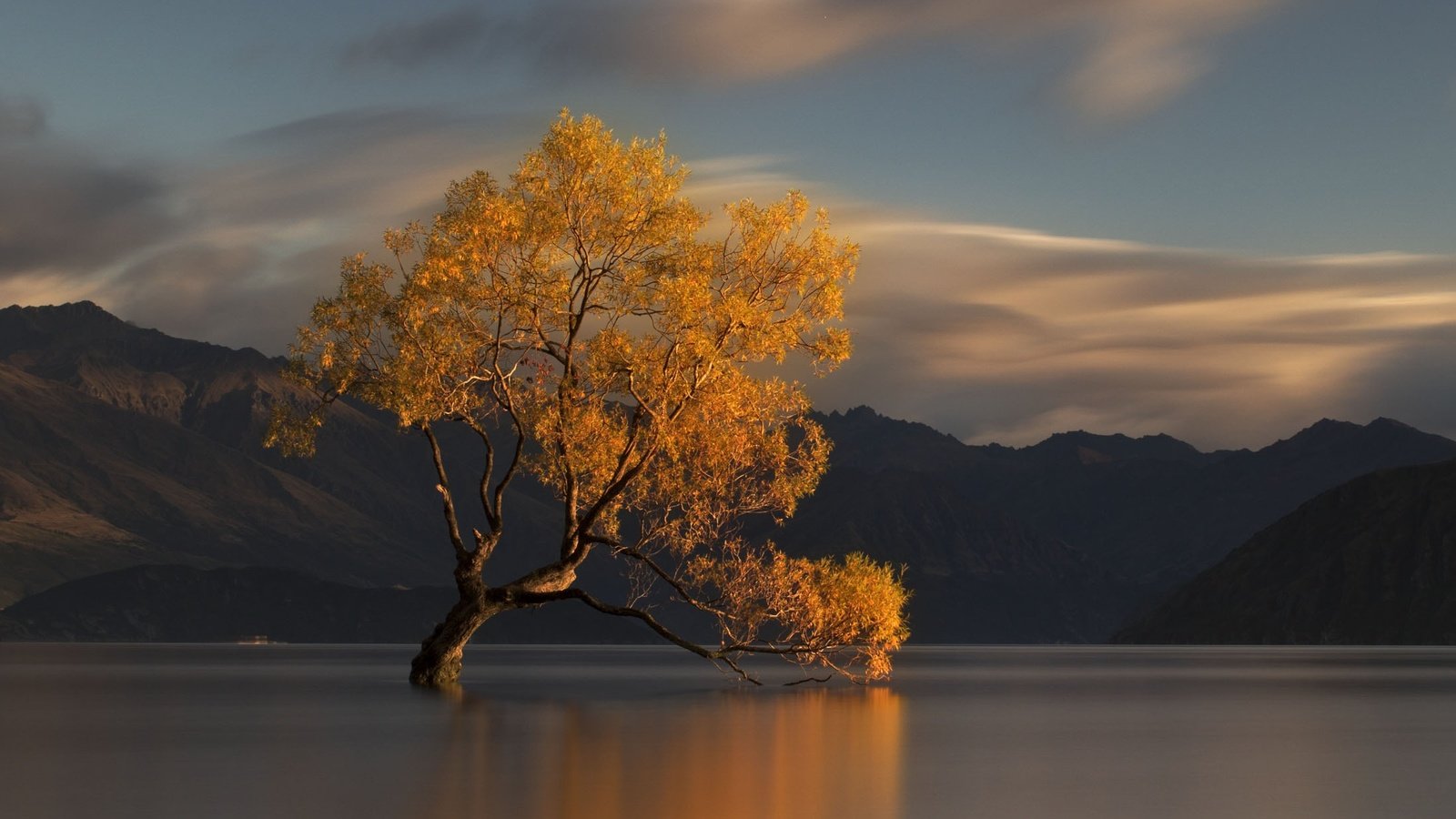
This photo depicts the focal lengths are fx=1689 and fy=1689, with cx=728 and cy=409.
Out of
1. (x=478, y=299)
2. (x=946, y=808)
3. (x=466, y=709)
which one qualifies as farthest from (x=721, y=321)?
(x=946, y=808)

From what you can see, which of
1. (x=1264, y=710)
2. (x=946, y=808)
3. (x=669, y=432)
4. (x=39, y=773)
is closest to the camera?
(x=946, y=808)

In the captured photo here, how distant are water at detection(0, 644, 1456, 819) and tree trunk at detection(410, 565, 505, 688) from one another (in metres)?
2.59

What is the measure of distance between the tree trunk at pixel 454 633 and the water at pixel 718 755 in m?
2.59

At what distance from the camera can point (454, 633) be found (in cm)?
7631

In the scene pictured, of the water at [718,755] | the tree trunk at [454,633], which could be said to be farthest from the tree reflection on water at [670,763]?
the tree trunk at [454,633]

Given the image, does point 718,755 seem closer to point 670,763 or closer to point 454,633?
point 670,763

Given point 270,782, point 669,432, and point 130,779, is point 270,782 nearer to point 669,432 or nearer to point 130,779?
point 130,779

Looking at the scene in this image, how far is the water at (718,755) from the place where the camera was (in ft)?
105

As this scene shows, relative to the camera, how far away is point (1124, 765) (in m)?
41.5

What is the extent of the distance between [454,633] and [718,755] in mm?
35975

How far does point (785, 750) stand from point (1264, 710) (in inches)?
1489

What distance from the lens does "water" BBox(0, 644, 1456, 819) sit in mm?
31875

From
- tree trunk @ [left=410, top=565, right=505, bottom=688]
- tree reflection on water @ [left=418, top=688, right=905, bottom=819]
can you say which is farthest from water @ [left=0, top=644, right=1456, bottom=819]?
tree trunk @ [left=410, top=565, right=505, bottom=688]

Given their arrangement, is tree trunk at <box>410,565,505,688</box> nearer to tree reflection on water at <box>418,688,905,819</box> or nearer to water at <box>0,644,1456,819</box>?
water at <box>0,644,1456,819</box>
